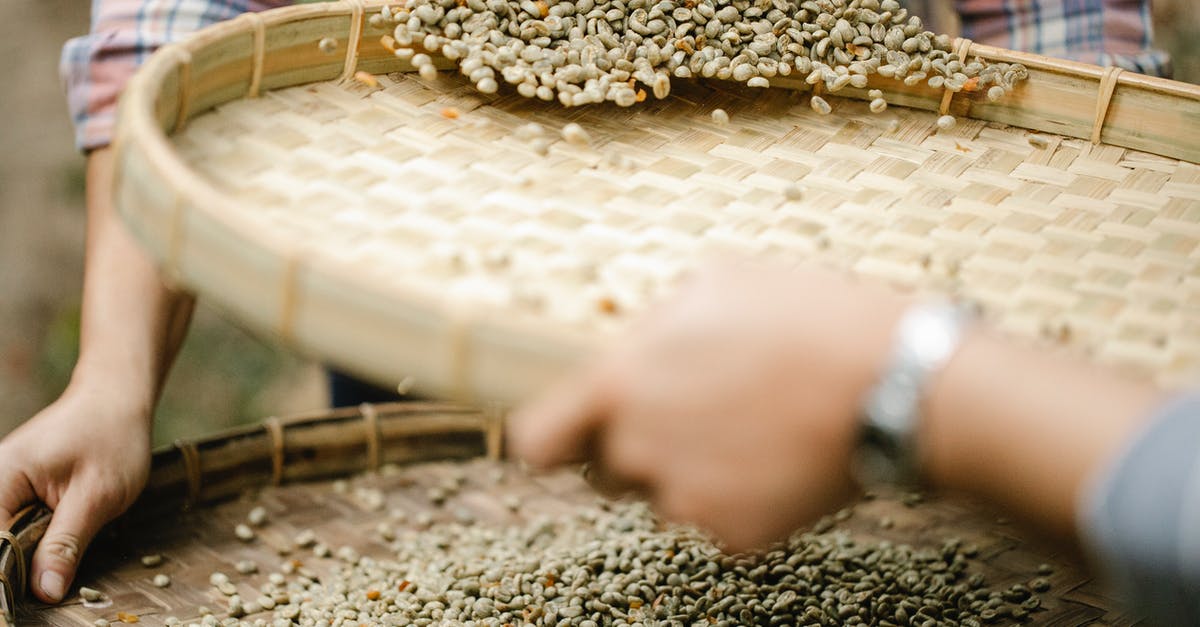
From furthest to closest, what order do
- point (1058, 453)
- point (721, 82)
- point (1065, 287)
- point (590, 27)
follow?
point (721, 82)
point (590, 27)
point (1065, 287)
point (1058, 453)

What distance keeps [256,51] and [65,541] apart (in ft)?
1.71

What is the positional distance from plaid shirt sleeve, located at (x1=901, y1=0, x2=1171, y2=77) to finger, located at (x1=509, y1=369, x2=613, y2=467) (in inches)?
43.7

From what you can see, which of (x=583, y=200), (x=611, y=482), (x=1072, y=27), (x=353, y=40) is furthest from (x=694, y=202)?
(x=1072, y=27)

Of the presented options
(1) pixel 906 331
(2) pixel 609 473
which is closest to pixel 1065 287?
(1) pixel 906 331

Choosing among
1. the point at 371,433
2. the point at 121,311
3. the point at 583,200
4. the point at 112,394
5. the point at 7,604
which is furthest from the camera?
the point at 371,433

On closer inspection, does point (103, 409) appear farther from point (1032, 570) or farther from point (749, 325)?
point (1032, 570)

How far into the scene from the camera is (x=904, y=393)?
0.52 m

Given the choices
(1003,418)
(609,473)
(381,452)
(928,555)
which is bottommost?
(381,452)

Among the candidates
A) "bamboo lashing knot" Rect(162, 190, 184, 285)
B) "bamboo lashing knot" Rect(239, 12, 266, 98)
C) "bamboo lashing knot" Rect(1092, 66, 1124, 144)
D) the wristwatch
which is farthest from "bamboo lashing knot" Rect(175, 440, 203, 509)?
"bamboo lashing knot" Rect(1092, 66, 1124, 144)

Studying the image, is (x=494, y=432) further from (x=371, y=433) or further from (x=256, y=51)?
(x=256, y=51)

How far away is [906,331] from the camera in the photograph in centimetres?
53

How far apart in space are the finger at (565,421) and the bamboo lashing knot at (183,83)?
0.43 meters

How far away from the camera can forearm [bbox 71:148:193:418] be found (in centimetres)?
120

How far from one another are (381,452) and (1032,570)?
0.81 meters
